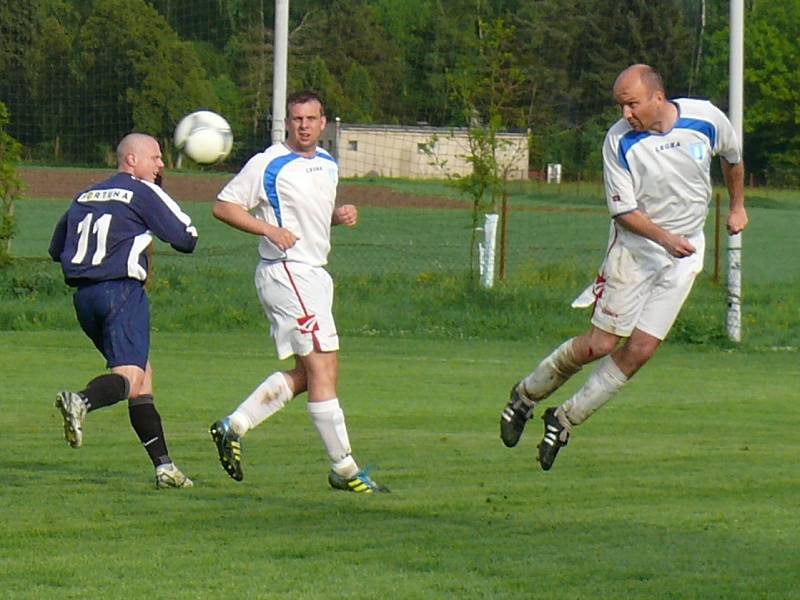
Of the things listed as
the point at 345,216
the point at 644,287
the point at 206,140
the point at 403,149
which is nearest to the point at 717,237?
the point at 403,149

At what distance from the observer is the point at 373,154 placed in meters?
29.4

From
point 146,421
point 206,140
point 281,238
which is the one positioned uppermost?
point 206,140

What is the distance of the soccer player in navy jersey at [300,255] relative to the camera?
7.80 m

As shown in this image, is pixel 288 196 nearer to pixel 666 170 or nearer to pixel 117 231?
pixel 117 231

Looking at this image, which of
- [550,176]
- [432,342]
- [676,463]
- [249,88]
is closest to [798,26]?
[550,176]

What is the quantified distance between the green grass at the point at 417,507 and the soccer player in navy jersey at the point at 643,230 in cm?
64

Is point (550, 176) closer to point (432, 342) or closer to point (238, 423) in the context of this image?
point (432, 342)

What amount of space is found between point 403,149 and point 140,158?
21.4m

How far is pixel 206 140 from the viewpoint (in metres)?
10.4

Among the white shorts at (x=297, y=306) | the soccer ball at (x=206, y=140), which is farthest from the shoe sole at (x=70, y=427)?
the soccer ball at (x=206, y=140)

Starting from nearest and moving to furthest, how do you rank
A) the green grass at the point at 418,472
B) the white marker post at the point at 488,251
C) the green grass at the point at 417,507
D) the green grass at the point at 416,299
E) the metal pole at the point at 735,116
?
the green grass at the point at 417,507
the green grass at the point at 418,472
the metal pole at the point at 735,116
the green grass at the point at 416,299
the white marker post at the point at 488,251

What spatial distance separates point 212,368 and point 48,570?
993 cm

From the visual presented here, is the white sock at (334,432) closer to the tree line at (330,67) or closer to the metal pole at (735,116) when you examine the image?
the metal pole at (735,116)

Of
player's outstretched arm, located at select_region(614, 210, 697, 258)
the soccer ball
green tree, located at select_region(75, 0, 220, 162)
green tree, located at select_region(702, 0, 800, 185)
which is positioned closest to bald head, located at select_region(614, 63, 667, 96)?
player's outstretched arm, located at select_region(614, 210, 697, 258)
